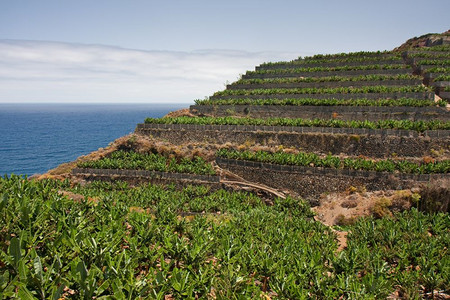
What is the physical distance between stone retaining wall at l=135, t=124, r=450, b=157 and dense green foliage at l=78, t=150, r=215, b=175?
10.6ft

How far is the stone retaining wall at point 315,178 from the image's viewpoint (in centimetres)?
2194

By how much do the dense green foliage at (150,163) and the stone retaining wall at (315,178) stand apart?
244cm

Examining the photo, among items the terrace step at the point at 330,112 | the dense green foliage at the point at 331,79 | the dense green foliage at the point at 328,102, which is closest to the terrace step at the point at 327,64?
the dense green foliage at the point at 331,79

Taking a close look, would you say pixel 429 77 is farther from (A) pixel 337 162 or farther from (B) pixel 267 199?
(B) pixel 267 199

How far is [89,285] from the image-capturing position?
21.8ft

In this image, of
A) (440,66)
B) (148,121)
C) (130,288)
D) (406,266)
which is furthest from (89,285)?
(440,66)

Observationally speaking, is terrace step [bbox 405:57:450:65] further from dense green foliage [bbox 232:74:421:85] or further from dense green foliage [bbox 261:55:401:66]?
dense green foliage [bbox 232:74:421:85]

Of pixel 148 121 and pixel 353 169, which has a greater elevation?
pixel 148 121

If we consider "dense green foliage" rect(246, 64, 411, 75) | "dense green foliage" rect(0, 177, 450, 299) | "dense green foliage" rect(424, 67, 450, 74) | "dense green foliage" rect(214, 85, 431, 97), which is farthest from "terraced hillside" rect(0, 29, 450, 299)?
"dense green foliage" rect(424, 67, 450, 74)

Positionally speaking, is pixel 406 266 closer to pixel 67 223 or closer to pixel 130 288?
pixel 130 288

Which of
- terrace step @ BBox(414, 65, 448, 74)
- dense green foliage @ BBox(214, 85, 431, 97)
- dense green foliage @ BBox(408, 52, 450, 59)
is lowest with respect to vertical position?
dense green foliage @ BBox(214, 85, 431, 97)

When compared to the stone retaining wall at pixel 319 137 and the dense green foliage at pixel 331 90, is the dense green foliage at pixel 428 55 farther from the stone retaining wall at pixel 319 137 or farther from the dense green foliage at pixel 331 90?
the stone retaining wall at pixel 319 137

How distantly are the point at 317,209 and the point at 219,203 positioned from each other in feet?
23.8

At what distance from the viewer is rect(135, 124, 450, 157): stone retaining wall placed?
24797mm
